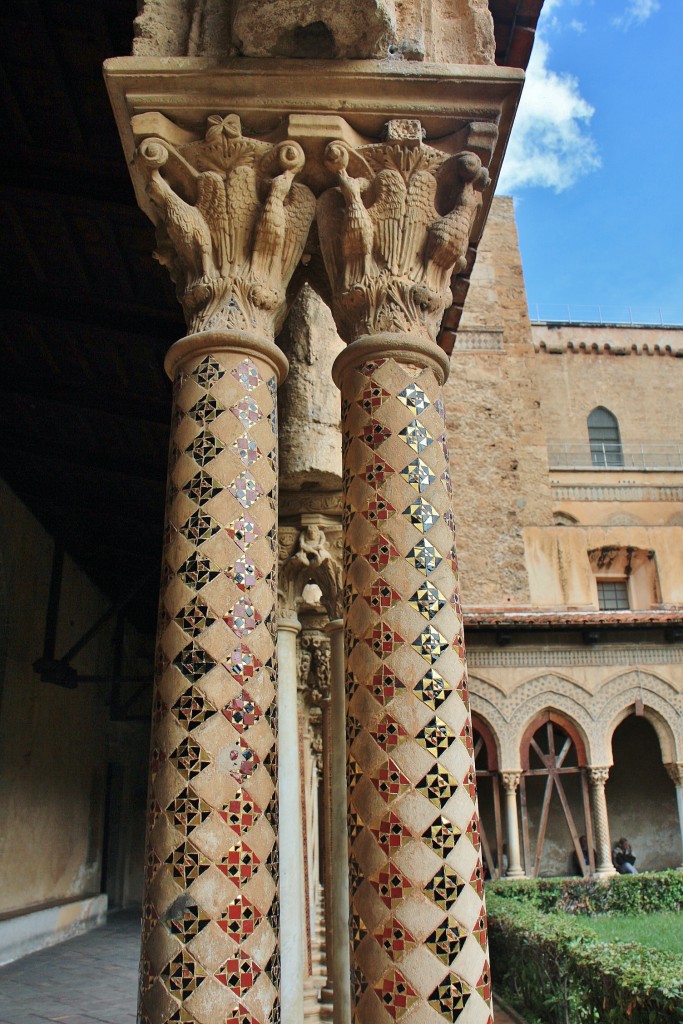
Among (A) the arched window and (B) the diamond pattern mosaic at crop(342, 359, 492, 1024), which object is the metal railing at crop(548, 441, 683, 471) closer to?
(A) the arched window

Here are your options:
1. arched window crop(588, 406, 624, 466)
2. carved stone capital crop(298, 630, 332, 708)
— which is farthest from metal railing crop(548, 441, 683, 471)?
carved stone capital crop(298, 630, 332, 708)

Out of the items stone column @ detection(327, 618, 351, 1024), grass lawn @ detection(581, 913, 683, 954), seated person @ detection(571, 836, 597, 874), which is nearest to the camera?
stone column @ detection(327, 618, 351, 1024)

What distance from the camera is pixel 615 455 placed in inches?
1294

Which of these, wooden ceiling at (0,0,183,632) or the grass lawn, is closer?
wooden ceiling at (0,0,183,632)

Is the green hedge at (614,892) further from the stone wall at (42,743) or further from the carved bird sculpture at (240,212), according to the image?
the carved bird sculpture at (240,212)

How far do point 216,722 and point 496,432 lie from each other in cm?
2256

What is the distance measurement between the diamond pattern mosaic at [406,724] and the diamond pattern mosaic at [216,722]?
0.24m

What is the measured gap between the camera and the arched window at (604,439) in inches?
1284

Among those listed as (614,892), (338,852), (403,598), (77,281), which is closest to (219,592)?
(403,598)

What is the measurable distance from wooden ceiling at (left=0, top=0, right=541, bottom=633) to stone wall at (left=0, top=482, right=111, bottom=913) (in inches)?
41.2

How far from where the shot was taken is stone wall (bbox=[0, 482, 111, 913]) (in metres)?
9.34

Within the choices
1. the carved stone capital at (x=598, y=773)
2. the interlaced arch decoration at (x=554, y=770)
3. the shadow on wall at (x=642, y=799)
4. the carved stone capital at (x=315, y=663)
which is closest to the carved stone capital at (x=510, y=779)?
the interlaced arch decoration at (x=554, y=770)

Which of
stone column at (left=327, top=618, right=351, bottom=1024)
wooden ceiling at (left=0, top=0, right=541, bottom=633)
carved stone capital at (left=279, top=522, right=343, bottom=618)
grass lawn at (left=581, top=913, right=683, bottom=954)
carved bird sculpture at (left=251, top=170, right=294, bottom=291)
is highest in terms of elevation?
wooden ceiling at (left=0, top=0, right=541, bottom=633)

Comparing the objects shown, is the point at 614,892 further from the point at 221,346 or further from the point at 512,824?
the point at 221,346
